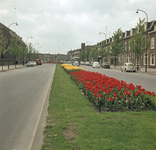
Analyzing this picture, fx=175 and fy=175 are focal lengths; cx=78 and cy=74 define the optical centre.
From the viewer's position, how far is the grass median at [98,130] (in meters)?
3.51

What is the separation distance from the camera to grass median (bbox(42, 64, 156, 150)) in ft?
11.5

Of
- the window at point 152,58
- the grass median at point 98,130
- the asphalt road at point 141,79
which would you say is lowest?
the grass median at point 98,130

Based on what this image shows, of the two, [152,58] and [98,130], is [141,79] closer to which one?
[98,130]

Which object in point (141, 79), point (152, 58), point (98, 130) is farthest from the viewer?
point (152, 58)

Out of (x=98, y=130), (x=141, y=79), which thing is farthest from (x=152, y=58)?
(x=98, y=130)

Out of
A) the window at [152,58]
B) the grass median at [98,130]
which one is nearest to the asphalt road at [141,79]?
the grass median at [98,130]

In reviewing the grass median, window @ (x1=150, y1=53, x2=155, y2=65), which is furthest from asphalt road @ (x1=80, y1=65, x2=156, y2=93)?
window @ (x1=150, y1=53, x2=155, y2=65)

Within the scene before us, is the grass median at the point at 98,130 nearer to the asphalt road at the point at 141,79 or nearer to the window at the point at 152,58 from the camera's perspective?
the asphalt road at the point at 141,79

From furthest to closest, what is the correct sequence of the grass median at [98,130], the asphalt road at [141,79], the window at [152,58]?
1. the window at [152,58]
2. the asphalt road at [141,79]
3. the grass median at [98,130]

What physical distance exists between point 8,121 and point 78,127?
228cm

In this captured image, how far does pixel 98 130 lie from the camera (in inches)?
165

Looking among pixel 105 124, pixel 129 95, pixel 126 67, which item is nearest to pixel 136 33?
pixel 126 67

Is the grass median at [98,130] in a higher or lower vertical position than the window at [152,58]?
lower

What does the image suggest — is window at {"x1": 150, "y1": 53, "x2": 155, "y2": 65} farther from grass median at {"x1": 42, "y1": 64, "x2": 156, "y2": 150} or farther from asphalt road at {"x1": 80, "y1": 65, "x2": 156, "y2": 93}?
grass median at {"x1": 42, "y1": 64, "x2": 156, "y2": 150}
